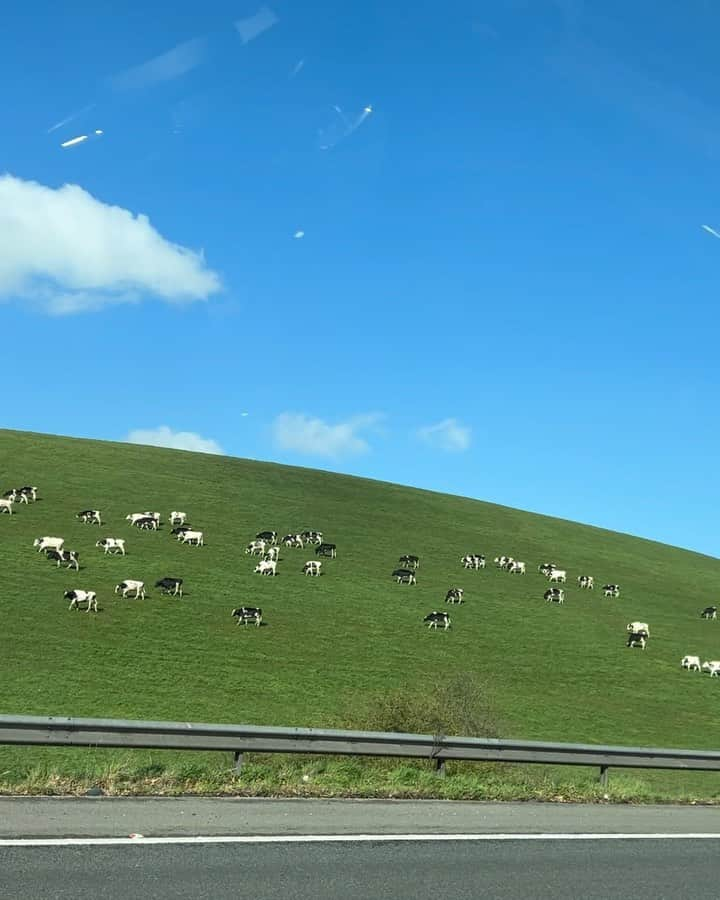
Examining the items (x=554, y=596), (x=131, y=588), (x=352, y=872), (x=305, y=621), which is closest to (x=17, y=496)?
(x=131, y=588)

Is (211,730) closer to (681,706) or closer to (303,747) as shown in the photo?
(303,747)

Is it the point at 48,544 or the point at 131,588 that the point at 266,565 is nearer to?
→ the point at 131,588

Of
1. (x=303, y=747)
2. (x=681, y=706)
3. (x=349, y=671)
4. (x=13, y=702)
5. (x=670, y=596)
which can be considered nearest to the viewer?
(x=303, y=747)

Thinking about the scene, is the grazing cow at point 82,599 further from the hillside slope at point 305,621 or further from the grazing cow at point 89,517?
the grazing cow at point 89,517

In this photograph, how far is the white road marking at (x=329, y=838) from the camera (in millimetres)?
8852

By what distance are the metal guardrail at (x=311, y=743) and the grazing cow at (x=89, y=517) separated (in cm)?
4848

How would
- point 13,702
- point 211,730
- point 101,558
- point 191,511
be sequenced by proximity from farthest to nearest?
point 191,511 < point 101,558 < point 13,702 < point 211,730

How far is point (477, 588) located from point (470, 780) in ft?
158

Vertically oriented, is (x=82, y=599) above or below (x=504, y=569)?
below

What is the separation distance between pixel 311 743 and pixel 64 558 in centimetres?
3992

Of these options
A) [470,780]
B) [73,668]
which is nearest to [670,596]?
[73,668]

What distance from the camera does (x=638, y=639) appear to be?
5756 centimetres

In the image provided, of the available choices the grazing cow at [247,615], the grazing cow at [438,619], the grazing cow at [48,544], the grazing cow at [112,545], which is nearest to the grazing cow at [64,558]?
the grazing cow at [48,544]

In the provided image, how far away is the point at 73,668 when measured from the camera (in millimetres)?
35906
